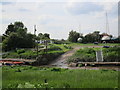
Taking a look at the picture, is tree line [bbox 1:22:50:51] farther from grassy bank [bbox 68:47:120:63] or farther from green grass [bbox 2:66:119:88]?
green grass [bbox 2:66:119:88]

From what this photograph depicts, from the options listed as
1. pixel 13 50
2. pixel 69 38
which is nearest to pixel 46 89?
pixel 13 50

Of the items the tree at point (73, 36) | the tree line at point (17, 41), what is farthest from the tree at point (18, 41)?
the tree at point (73, 36)

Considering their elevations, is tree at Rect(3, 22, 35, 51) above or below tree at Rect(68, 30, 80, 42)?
below

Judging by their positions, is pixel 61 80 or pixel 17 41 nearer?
pixel 61 80

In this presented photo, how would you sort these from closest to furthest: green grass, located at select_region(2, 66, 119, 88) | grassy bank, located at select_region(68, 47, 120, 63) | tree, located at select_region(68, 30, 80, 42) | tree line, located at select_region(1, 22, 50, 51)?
green grass, located at select_region(2, 66, 119, 88)
grassy bank, located at select_region(68, 47, 120, 63)
tree line, located at select_region(1, 22, 50, 51)
tree, located at select_region(68, 30, 80, 42)

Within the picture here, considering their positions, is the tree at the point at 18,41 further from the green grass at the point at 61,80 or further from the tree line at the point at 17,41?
→ the green grass at the point at 61,80

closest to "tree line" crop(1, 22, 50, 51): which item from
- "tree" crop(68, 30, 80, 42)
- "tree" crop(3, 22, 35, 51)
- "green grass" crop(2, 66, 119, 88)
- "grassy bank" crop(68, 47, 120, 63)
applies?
"tree" crop(3, 22, 35, 51)

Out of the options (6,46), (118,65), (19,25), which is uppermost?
(19,25)

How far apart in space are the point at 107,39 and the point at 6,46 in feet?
126

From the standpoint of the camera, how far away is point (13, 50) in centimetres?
4294

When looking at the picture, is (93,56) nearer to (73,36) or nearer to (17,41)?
(17,41)

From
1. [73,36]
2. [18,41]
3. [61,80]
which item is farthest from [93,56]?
[73,36]

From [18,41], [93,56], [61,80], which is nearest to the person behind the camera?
[61,80]

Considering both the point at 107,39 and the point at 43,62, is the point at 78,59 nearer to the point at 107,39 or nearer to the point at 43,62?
the point at 43,62
